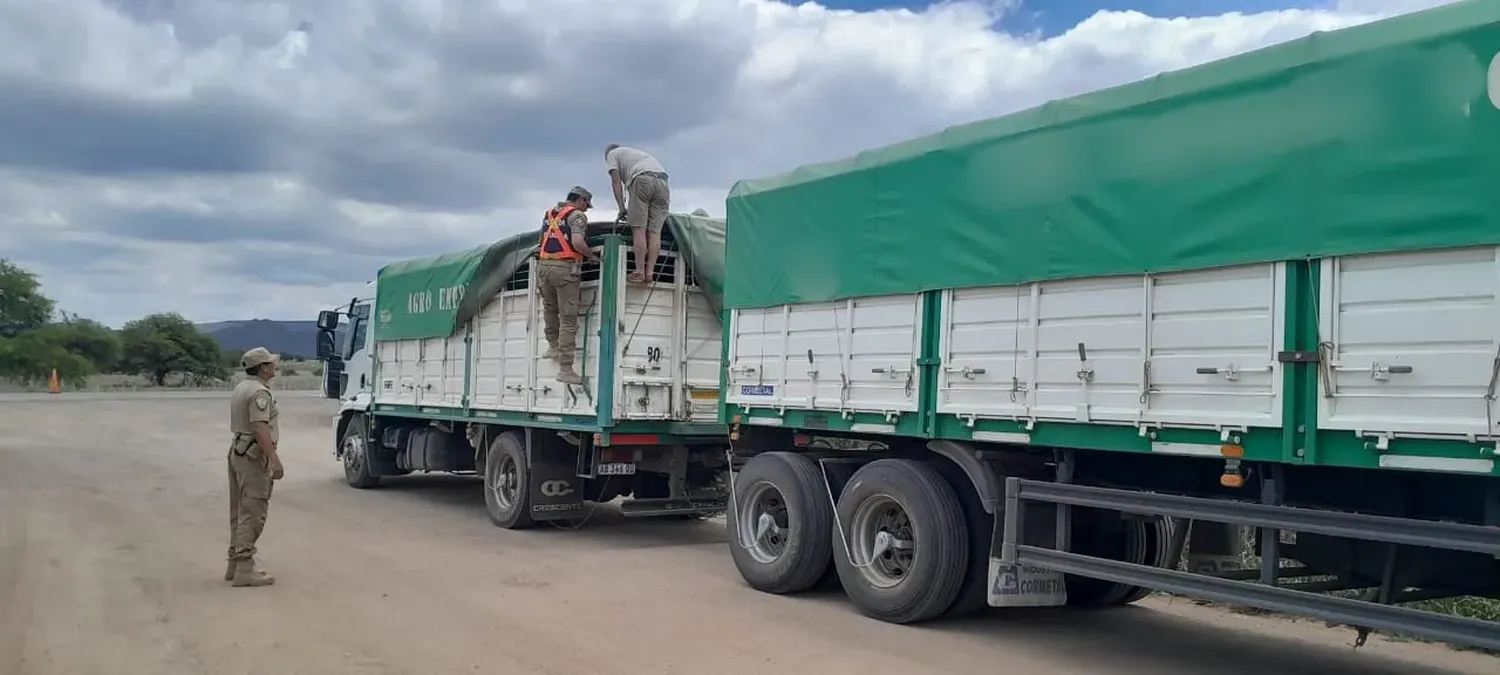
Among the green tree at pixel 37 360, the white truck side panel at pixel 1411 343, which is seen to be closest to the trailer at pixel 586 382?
the white truck side panel at pixel 1411 343

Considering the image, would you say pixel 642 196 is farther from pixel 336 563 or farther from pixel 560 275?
pixel 336 563

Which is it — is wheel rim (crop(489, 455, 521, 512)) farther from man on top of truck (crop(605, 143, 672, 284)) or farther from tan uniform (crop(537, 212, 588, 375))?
man on top of truck (crop(605, 143, 672, 284))

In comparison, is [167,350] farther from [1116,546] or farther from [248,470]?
[1116,546]

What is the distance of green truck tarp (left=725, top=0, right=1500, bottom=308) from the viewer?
16.6ft

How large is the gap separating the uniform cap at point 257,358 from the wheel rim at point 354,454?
8.20 m

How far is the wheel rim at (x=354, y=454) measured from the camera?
17094 mm

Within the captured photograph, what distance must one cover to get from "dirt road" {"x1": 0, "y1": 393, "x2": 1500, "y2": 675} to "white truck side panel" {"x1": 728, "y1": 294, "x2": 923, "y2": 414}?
155 cm

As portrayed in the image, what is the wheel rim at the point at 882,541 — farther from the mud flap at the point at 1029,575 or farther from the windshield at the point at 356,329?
the windshield at the point at 356,329

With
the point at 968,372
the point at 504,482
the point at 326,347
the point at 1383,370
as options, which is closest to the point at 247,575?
the point at 504,482

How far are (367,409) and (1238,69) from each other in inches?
539

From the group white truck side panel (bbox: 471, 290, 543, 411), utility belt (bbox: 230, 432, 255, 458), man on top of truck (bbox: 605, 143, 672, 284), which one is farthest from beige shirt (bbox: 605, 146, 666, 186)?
utility belt (bbox: 230, 432, 255, 458)

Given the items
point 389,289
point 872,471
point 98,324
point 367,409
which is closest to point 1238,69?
point 872,471

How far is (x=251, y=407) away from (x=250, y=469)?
510mm

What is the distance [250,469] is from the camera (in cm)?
891
